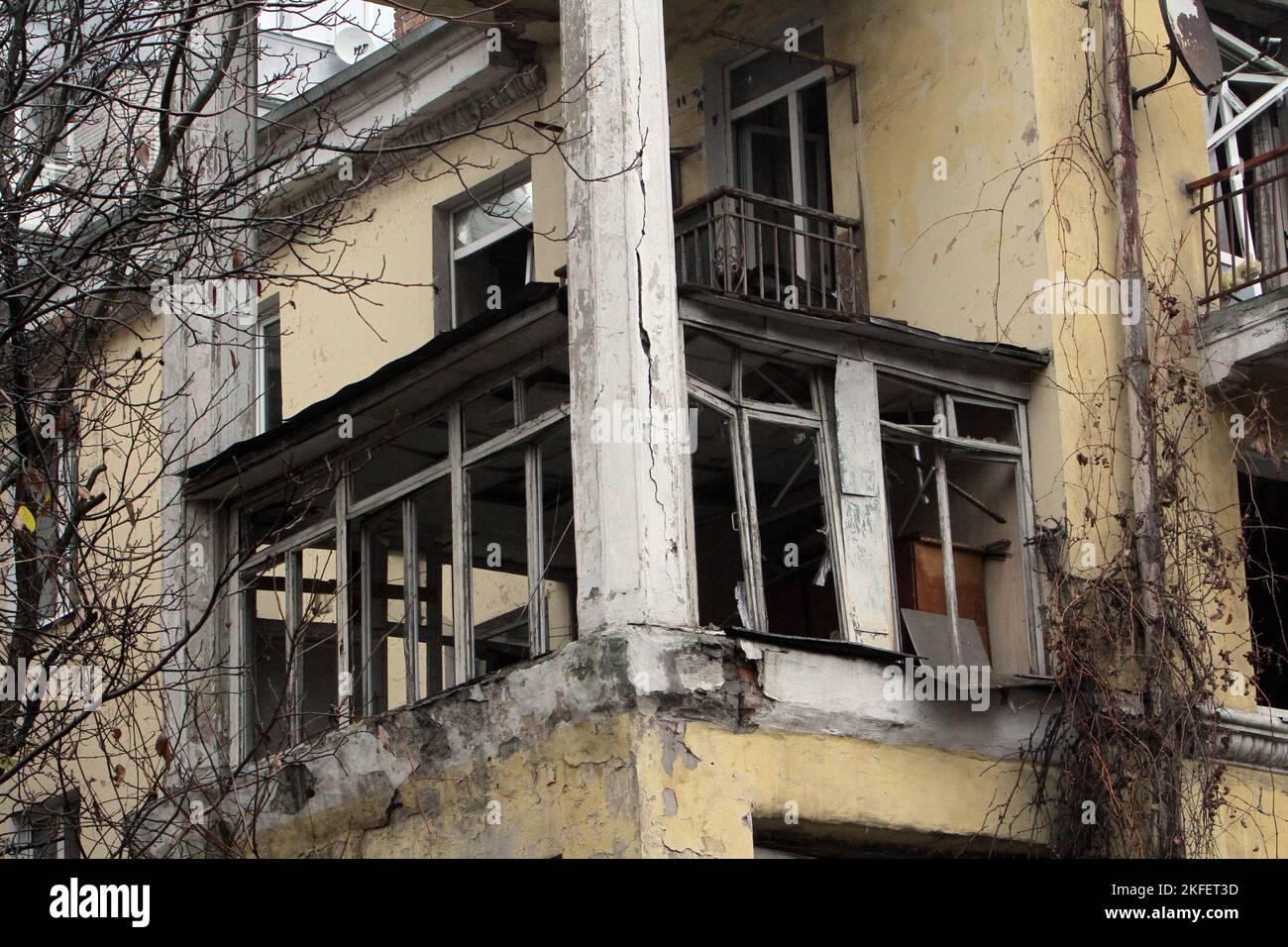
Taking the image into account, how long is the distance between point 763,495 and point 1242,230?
392 cm

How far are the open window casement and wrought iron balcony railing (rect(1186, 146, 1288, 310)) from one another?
276 centimetres

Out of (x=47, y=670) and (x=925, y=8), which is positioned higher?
(x=925, y=8)

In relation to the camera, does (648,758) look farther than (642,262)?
No

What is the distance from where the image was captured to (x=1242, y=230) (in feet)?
43.7

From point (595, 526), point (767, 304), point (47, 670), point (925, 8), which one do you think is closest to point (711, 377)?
point (767, 304)

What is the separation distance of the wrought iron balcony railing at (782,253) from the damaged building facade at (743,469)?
5cm

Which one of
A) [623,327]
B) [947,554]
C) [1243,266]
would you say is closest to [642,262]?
[623,327]

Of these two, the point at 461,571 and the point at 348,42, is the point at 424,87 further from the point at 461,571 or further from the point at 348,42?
the point at 461,571

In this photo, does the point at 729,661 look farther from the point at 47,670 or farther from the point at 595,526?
the point at 47,670

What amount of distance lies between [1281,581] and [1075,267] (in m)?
3.42

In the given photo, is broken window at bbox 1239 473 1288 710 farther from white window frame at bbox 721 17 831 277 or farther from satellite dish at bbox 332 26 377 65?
satellite dish at bbox 332 26 377 65

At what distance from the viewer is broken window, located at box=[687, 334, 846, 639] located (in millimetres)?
11117

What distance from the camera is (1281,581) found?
14266mm

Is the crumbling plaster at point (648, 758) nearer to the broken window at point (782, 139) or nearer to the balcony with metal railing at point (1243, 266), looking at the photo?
the balcony with metal railing at point (1243, 266)
